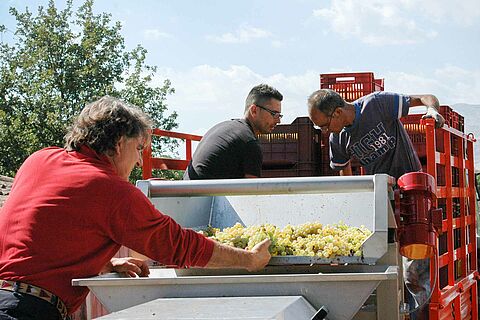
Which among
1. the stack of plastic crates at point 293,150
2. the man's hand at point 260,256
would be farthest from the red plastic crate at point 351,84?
the man's hand at point 260,256

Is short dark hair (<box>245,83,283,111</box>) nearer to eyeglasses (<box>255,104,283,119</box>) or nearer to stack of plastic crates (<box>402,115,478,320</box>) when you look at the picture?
eyeglasses (<box>255,104,283,119</box>)

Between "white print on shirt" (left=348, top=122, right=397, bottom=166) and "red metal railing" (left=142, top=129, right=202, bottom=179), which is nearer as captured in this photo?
"white print on shirt" (left=348, top=122, right=397, bottom=166)

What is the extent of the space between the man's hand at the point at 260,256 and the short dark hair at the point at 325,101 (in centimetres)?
234

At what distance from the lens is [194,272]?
354 centimetres

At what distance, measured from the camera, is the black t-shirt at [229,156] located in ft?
17.2

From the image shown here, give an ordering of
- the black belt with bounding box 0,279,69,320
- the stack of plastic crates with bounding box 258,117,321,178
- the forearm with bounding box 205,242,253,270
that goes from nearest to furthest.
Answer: the black belt with bounding box 0,279,69,320 < the forearm with bounding box 205,242,253,270 < the stack of plastic crates with bounding box 258,117,321,178

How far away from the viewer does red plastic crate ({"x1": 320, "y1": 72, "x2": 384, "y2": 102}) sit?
291 inches

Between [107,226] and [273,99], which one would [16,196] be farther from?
[273,99]

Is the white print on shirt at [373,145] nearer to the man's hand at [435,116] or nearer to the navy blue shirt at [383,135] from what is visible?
the navy blue shirt at [383,135]

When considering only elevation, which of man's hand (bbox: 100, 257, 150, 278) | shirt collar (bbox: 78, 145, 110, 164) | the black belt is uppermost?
shirt collar (bbox: 78, 145, 110, 164)

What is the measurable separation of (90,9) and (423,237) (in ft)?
82.1

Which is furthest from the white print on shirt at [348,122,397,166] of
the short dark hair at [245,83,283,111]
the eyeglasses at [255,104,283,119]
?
the short dark hair at [245,83,283,111]

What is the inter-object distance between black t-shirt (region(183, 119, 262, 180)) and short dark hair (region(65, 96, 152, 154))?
188 centimetres

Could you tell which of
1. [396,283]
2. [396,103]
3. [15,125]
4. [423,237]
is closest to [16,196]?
[396,283]
